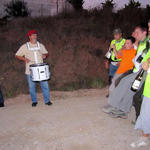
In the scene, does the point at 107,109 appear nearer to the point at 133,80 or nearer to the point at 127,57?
the point at 133,80

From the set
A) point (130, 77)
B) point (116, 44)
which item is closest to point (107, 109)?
point (130, 77)

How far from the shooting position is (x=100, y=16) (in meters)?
17.3

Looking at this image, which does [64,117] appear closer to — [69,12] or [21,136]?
[21,136]

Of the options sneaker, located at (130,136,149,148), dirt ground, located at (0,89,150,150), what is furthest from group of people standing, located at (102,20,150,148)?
dirt ground, located at (0,89,150,150)

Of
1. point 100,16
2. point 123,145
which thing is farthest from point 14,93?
point 100,16

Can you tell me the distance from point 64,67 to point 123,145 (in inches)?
224

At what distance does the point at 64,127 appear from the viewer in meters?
3.99

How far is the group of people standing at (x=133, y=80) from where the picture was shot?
3.27 metres

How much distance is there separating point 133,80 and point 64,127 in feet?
5.75

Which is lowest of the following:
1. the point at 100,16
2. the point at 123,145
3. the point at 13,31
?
the point at 123,145

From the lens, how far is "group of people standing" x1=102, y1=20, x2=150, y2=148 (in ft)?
10.7

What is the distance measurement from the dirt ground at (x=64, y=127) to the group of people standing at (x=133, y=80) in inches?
11.1

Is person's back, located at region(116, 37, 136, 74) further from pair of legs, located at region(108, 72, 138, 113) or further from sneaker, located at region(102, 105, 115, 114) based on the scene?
sneaker, located at region(102, 105, 115, 114)

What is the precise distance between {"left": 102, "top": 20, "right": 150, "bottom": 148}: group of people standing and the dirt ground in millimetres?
283
